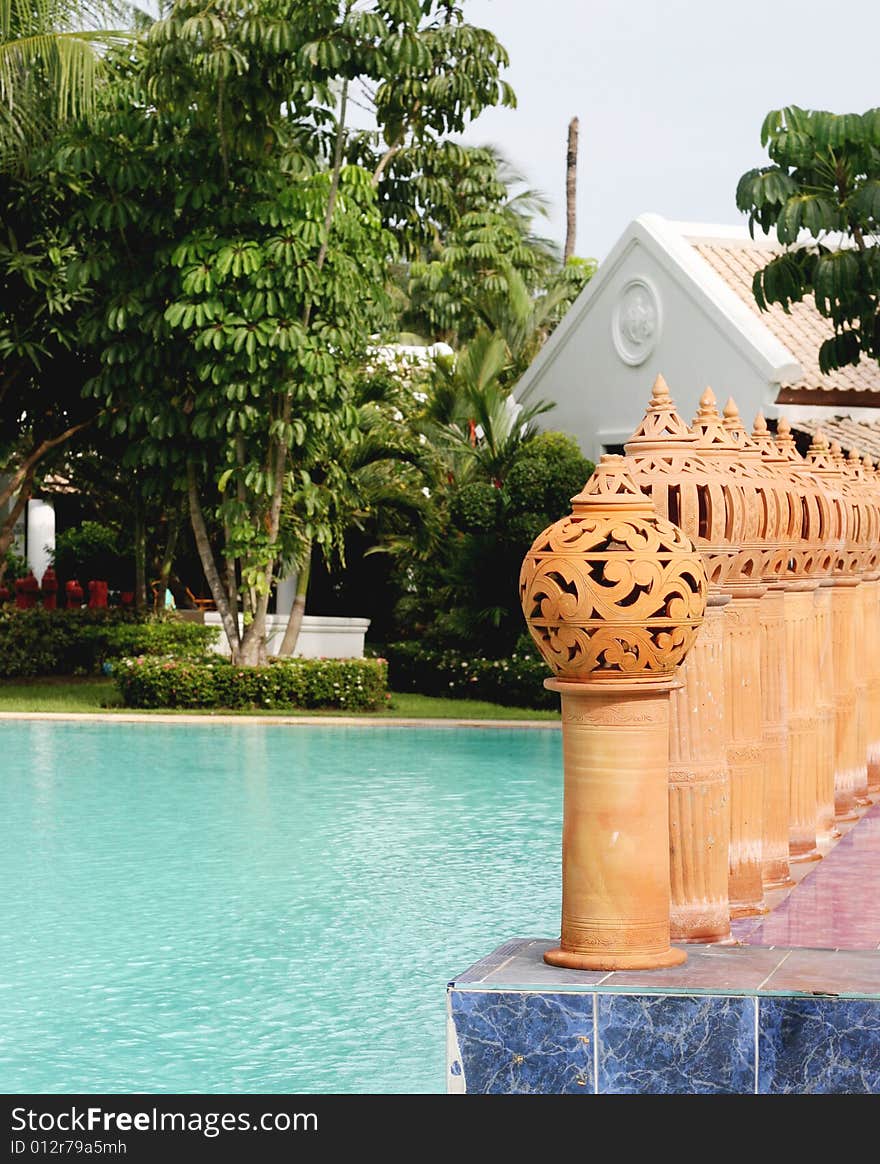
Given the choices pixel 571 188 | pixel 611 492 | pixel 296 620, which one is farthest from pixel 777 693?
pixel 571 188

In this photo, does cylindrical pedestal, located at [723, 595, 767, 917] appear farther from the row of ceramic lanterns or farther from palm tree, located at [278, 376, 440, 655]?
palm tree, located at [278, 376, 440, 655]

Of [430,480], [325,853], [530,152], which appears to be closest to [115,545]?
[430,480]

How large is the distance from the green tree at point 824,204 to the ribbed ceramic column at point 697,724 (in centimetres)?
993

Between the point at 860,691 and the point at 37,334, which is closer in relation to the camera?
the point at 860,691

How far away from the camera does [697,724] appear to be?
4141 millimetres

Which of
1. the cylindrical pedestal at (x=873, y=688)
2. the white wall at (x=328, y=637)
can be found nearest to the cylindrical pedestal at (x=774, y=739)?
the cylindrical pedestal at (x=873, y=688)

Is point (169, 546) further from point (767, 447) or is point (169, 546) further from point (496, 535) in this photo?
point (767, 447)

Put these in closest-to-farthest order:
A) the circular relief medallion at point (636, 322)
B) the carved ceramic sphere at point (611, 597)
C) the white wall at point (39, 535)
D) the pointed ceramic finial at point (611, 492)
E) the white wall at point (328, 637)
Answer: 1. the carved ceramic sphere at point (611, 597)
2. the pointed ceramic finial at point (611, 492)
3. the white wall at point (328, 637)
4. the circular relief medallion at point (636, 322)
5. the white wall at point (39, 535)

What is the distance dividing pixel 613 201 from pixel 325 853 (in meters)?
40.8

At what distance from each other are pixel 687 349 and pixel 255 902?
13552 mm

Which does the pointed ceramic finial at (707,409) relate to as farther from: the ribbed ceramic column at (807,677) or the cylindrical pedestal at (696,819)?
the cylindrical pedestal at (696,819)

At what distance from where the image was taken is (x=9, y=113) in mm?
18266

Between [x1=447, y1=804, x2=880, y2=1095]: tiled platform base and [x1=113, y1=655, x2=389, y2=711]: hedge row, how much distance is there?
15.0m

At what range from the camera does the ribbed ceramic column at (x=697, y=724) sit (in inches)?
162
